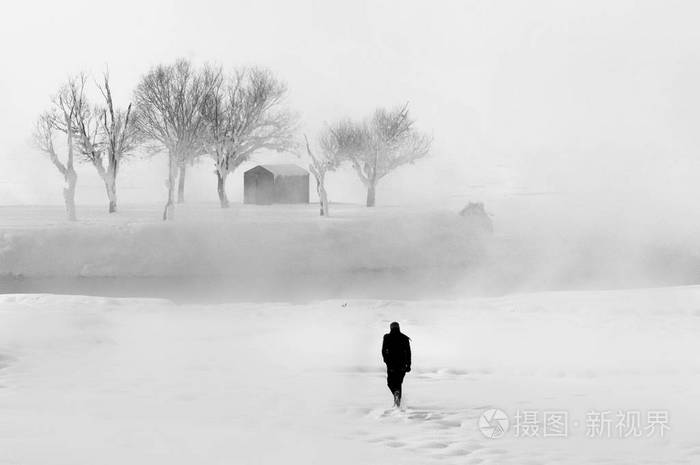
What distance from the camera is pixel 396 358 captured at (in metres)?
14.6

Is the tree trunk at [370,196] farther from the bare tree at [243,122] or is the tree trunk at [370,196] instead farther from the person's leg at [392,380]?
the person's leg at [392,380]

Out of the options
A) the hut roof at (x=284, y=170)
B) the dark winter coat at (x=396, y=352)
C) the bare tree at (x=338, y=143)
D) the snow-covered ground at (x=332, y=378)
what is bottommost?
the snow-covered ground at (x=332, y=378)

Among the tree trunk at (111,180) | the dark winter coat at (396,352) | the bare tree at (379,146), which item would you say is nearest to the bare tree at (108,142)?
the tree trunk at (111,180)

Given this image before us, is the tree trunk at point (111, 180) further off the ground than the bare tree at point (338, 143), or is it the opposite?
the bare tree at point (338, 143)

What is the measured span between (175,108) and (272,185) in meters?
14.4

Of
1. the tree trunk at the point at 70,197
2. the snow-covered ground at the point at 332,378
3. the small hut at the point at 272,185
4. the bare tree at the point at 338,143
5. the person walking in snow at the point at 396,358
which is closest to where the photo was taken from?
the snow-covered ground at the point at 332,378

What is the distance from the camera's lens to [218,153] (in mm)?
67562

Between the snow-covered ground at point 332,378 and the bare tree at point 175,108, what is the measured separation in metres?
33.2

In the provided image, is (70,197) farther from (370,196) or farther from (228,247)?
(370,196)

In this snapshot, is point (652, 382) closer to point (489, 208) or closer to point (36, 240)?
point (36, 240)

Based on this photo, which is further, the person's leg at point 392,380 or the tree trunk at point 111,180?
the tree trunk at point 111,180

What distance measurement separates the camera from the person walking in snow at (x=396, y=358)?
1457 cm

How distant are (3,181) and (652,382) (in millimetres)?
124183

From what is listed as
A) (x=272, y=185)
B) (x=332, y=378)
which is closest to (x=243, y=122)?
(x=272, y=185)
